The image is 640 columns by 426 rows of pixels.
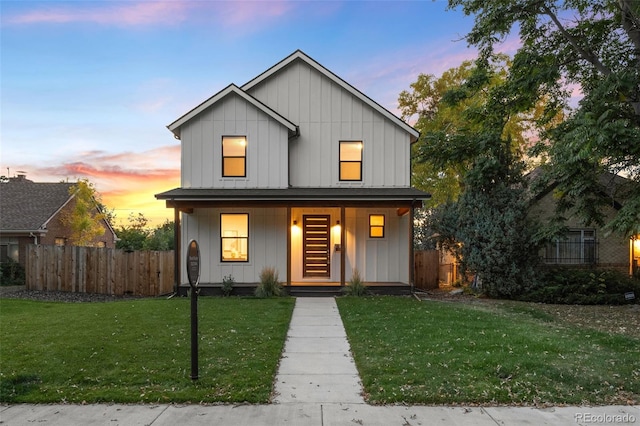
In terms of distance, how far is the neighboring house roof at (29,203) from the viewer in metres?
20.9

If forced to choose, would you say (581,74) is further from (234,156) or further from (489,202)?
(234,156)

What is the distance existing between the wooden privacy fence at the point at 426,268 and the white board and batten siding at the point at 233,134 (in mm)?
7295

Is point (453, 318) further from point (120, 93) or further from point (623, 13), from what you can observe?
point (120, 93)

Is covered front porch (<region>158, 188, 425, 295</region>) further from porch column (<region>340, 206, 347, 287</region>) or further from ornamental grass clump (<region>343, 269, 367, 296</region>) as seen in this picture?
ornamental grass clump (<region>343, 269, 367, 296</region>)

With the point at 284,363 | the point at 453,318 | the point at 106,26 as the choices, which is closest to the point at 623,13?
the point at 453,318

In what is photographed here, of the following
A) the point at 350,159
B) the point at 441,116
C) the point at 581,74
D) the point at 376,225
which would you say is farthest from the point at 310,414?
the point at 441,116

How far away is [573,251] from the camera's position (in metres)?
17.0

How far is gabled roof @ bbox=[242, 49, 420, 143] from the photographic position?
14836mm

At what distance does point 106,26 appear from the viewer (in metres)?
13.5

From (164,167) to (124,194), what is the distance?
37.6 ft

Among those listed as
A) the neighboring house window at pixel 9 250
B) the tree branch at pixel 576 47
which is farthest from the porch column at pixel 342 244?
the neighboring house window at pixel 9 250

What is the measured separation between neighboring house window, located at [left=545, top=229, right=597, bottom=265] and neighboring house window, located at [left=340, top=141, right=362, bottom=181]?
882 centimetres

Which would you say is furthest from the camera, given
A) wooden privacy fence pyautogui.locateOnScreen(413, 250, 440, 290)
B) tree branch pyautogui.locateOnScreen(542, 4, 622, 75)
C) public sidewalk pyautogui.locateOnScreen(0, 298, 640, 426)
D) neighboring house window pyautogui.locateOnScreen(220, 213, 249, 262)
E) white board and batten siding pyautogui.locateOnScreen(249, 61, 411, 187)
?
wooden privacy fence pyautogui.locateOnScreen(413, 250, 440, 290)

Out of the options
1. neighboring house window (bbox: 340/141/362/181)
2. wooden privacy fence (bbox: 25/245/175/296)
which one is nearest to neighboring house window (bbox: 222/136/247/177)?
neighboring house window (bbox: 340/141/362/181)
